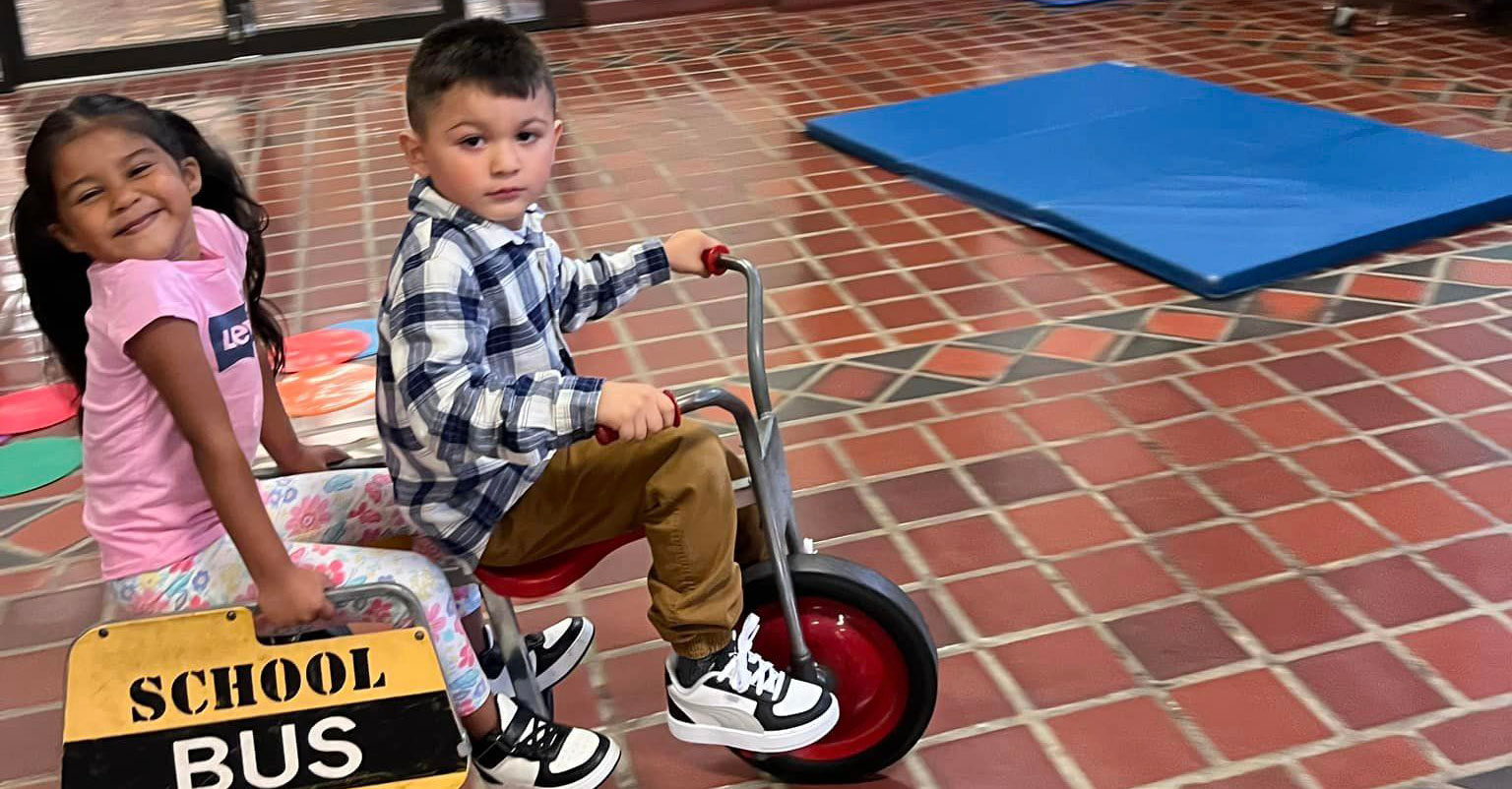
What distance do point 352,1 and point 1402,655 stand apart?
5.90m

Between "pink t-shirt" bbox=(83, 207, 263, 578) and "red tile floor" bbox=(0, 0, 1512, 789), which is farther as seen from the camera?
"red tile floor" bbox=(0, 0, 1512, 789)

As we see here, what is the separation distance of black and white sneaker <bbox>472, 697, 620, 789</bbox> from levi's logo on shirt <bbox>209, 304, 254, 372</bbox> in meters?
0.50

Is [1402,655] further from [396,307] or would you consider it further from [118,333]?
[118,333]

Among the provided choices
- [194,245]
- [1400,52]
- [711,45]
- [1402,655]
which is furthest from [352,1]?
[1402,655]

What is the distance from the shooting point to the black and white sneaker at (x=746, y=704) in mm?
1563

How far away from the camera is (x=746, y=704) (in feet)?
5.14

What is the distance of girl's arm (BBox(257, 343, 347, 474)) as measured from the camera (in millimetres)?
1759

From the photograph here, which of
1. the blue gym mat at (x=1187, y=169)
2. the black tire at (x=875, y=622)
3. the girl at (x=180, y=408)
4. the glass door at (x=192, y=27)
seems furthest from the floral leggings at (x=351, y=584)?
the glass door at (x=192, y=27)

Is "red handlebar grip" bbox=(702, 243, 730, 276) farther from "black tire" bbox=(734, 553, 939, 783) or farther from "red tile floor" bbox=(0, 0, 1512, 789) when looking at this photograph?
"red tile floor" bbox=(0, 0, 1512, 789)

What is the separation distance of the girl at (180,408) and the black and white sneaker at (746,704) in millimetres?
128

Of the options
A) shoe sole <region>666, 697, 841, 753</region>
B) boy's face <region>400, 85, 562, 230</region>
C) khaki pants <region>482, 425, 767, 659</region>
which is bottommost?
shoe sole <region>666, 697, 841, 753</region>

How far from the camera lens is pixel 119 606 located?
1.54 metres

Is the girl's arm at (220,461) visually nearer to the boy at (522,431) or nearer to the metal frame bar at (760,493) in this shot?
the boy at (522,431)

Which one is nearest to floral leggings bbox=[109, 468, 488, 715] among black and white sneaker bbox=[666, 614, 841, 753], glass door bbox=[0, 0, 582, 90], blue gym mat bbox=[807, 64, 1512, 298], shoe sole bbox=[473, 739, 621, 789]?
shoe sole bbox=[473, 739, 621, 789]
